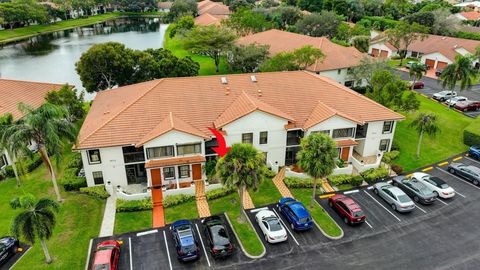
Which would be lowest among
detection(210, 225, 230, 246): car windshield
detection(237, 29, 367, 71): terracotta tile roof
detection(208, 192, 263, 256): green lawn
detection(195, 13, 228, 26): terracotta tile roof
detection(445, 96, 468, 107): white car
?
detection(208, 192, 263, 256): green lawn

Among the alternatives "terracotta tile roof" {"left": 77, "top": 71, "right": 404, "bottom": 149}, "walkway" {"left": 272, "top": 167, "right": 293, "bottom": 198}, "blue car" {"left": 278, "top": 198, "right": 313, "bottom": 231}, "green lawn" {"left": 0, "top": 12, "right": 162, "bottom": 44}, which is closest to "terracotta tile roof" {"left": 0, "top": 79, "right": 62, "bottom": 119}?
"terracotta tile roof" {"left": 77, "top": 71, "right": 404, "bottom": 149}

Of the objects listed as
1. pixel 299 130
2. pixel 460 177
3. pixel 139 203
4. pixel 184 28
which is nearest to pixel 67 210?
pixel 139 203

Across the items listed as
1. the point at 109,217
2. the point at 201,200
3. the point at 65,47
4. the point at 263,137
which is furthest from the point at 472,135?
the point at 65,47

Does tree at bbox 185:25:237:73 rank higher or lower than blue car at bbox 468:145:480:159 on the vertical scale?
higher

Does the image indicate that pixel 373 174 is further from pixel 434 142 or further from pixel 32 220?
pixel 32 220

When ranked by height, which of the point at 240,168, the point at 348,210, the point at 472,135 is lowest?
the point at 348,210

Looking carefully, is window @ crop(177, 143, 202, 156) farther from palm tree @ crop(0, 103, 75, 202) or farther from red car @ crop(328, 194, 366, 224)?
red car @ crop(328, 194, 366, 224)

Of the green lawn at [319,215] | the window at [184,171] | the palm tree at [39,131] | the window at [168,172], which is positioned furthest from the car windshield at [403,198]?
the palm tree at [39,131]
